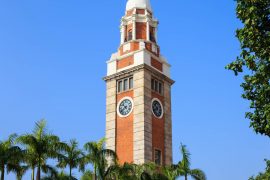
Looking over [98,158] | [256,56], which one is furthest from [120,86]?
[256,56]

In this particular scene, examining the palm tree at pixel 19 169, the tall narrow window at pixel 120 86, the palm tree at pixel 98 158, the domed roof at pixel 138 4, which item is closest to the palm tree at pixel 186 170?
the palm tree at pixel 98 158

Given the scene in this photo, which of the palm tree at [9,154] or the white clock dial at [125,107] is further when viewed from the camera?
the white clock dial at [125,107]

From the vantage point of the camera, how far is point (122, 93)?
5650cm

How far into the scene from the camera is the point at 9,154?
3134 cm

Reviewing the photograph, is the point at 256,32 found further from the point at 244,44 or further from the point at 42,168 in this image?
the point at 42,168

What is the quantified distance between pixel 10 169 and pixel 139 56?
2722cm

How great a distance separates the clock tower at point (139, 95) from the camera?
174ft

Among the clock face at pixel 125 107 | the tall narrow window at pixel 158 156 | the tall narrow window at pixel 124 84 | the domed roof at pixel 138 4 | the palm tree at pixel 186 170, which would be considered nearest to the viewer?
the palm tree at pixel 186 170

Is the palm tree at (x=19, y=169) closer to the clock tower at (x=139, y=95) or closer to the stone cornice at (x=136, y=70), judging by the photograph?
the clock tower at (x=139, y=95)

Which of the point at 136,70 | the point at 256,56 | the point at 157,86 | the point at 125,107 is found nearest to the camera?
the point at 256,56

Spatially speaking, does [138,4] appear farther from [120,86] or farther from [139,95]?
[139,95]

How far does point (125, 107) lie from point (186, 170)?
67.7 ft

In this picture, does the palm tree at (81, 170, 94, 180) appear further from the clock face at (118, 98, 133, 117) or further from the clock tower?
the clock face at (118, 98, 133, 117)

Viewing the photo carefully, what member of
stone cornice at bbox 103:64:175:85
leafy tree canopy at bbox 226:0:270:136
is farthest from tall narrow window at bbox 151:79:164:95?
leafy tree canopy at bbox 226:0:270:136
